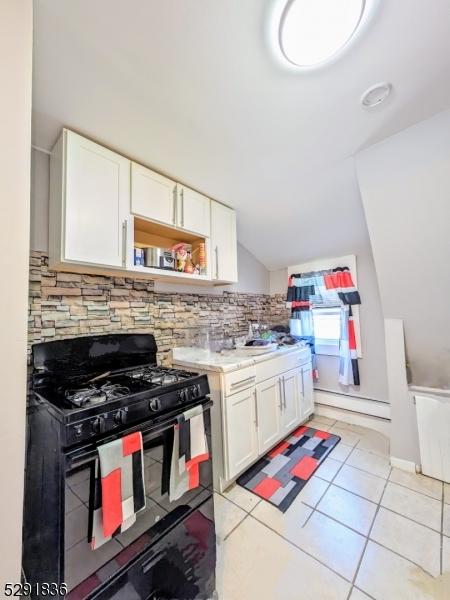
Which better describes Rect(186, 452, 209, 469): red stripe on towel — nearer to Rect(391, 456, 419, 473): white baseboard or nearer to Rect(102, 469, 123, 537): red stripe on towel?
Rect(102, 469, 123, 537): red stripe on towel

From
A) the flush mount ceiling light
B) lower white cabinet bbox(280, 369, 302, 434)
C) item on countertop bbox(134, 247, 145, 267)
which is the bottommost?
lower white cabinet bbox(280, 369, 302, 434)

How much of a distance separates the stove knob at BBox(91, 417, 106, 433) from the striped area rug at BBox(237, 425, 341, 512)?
55.8 inches

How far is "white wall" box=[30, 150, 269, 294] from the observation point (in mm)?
1501

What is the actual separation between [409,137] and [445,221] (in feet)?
1.93

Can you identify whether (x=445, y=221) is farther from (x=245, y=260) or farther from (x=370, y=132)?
(x=245, y=260)

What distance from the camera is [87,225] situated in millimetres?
1433

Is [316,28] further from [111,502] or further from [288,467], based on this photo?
[288,467]

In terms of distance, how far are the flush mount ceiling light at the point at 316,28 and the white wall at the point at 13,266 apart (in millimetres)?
956

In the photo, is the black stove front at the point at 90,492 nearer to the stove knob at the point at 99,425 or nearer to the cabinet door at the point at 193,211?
the stove knob at the point at 99,425

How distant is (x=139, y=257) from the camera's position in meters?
1.72

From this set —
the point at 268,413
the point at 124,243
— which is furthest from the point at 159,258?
the point at 268,413

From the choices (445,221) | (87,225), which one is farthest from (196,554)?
(445,221)

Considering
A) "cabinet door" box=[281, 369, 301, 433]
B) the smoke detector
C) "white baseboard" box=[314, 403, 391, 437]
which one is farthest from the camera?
"white baseboard" box=[314, 403, 391, 437]

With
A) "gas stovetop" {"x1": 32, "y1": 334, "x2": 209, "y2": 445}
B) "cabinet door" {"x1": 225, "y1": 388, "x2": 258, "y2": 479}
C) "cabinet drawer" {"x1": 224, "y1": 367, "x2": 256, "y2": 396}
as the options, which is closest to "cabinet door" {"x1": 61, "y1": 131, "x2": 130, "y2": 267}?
"gas stovetop" {"x1": 32, "y1": 334, "x2": 209, "y2": 445}
